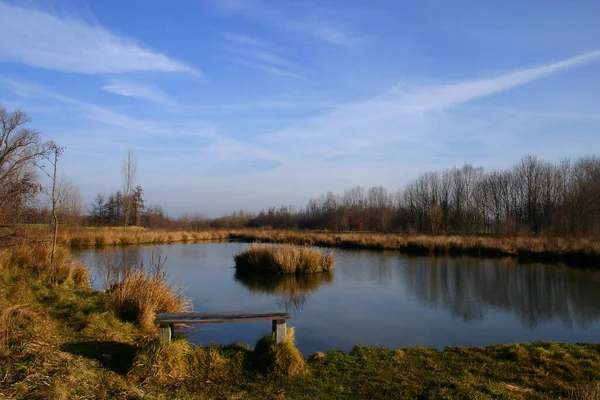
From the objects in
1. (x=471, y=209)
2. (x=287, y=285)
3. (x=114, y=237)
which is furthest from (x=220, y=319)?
A: (x=471, y=209)

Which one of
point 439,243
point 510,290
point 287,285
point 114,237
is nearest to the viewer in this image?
point 510,290

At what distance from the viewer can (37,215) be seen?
8.34 m

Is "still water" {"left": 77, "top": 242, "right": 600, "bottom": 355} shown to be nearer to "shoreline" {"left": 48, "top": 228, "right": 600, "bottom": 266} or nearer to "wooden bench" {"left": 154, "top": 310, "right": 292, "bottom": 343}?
"wooden bench" {"left": 154, "top": 310, "right": 292, "bottom": 343}

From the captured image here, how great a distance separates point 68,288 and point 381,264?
1301 centimetres

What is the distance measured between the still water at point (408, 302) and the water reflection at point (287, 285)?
0.03 m

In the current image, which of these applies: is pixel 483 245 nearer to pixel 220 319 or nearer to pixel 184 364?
pixel 220 319

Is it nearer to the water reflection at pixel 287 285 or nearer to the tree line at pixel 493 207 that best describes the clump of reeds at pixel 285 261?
the water reflection at pixel 287 285

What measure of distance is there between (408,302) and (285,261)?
228 inches

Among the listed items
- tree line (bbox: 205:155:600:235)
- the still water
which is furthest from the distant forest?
the still water

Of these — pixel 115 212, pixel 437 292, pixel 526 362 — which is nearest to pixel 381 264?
pixel 437 292

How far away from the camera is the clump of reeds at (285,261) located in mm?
14992

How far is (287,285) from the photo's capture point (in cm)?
1268

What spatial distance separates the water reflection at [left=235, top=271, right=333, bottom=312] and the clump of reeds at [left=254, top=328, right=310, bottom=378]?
432 cm

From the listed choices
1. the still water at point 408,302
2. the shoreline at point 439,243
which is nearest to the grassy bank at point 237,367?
the still water at point 408,302
